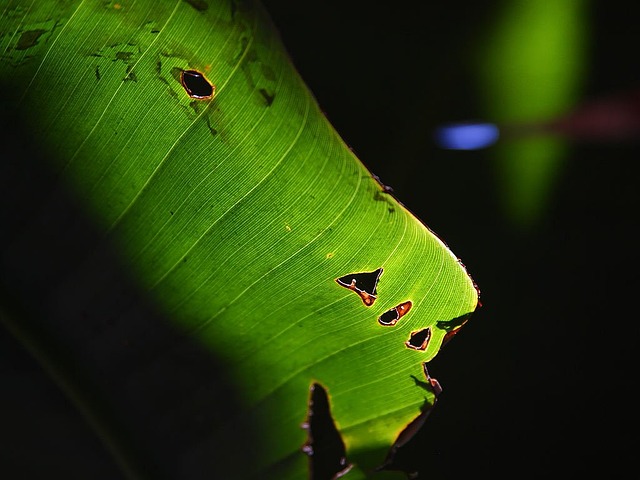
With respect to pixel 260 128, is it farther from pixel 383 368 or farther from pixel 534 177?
pixel 534 177

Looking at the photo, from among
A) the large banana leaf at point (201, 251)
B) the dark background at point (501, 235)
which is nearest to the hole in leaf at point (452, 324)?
the large banana leaf at point (201, 251)

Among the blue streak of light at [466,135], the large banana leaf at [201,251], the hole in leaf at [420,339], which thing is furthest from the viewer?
the blue streak of light at [466,135]

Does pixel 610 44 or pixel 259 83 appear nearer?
pixel 259 83

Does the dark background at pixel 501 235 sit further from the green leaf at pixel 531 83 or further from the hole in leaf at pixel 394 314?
the hole in leaf at pixel 394 314

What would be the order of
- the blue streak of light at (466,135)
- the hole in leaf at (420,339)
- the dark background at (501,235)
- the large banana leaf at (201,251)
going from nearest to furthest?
the large banana leaf at (201,251)
the hole in leaf at (420,339)
the dark background at (501,235)
the blue streak of light at (466,135)

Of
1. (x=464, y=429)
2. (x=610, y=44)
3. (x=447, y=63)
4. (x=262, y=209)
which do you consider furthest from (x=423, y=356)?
(x=610, y=44)

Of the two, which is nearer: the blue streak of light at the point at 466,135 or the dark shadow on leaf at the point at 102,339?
the dark shadow on leaf at the point at 102,339

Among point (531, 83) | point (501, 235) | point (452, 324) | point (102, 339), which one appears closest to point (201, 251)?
point (102, 339)
